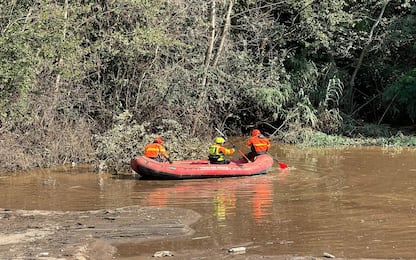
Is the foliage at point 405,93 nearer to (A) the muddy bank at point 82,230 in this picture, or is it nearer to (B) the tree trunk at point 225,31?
(B) the tree trunk at point 225,31

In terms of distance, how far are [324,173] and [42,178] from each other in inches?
279

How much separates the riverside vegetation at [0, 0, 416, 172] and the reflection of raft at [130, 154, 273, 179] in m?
2.01

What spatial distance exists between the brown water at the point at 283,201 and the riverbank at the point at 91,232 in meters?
0.31

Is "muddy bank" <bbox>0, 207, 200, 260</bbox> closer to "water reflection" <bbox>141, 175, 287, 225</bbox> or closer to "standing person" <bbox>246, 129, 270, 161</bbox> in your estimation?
"water reflection" <bbox>141, 175, 287, 225</bbox>

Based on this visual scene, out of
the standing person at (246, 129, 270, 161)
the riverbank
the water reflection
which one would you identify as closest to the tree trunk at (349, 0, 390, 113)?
the standing person at (246, 129, 270, 161)

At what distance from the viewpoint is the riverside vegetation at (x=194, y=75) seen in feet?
58.3

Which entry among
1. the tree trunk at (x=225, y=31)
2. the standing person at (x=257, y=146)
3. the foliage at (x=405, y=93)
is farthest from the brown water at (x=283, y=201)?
the foliage at (x=405, y=93)

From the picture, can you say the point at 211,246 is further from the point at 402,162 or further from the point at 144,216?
the point at 402,162

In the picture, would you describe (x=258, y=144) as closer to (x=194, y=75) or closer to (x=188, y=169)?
(x=188, y=169)

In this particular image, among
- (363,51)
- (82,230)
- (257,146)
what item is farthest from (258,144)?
(363,51)

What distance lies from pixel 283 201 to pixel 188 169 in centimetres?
366

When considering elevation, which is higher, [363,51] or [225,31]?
[225,31]

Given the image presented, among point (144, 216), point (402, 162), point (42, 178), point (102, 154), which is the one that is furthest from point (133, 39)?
point (144, 216)

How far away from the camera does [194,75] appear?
22359mm
